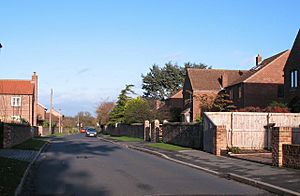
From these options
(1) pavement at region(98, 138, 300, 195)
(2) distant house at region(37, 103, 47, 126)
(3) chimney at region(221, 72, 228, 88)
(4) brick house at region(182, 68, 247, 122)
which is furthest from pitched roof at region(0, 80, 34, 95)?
(1) pavement at region(98, 138, 300, 195)

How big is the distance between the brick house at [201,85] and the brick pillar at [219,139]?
32.3 meters

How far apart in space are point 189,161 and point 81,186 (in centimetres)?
960

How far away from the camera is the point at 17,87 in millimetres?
74188

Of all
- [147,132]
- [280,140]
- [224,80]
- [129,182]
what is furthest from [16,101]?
[129,182]

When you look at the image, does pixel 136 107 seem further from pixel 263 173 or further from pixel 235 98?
pixel 263 173

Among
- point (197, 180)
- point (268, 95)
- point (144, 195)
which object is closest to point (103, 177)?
point (197, 180)

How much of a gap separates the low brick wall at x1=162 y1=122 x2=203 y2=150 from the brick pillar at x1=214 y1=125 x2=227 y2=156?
4147 millimetres

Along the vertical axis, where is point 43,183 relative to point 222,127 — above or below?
below

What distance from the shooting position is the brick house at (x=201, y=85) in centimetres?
6031

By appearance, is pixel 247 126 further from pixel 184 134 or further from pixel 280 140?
pixel 280 140

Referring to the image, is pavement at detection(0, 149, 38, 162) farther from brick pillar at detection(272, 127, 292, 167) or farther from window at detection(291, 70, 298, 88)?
window at detection(291, 70, 298, 88)

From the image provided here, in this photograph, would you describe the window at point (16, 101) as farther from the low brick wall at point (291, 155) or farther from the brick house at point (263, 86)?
the low brick wall at point (291, 155)

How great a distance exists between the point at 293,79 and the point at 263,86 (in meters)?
11.4

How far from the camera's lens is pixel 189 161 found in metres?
22.0
